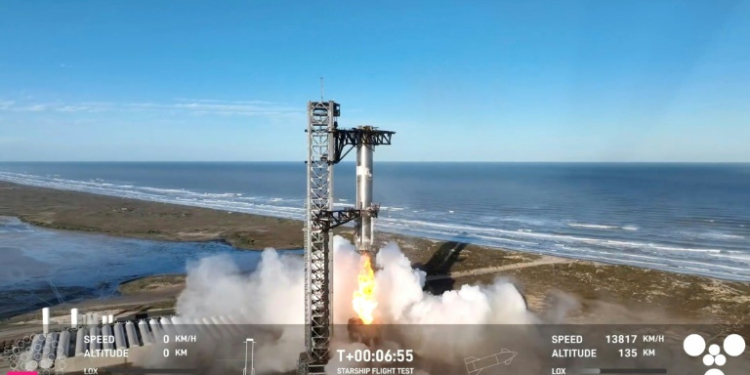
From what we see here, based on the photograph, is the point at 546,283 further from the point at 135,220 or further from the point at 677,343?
Result: the point at 135,220

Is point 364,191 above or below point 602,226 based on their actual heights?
above

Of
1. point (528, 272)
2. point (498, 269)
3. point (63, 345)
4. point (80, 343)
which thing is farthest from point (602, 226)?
point (63, 345)

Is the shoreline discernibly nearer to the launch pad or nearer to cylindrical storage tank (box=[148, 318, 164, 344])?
cylindrical storage tank (box=[148, 318, 164, 344])

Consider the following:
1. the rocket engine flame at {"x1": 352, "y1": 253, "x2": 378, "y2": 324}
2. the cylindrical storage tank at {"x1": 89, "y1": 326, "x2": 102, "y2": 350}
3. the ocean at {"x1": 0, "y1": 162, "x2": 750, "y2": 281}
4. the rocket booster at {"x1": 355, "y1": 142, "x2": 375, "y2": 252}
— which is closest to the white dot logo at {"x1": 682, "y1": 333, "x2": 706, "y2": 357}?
the rocket booster at {"x1": 355, "y1": 142, "x2": 375, "y2": 252}

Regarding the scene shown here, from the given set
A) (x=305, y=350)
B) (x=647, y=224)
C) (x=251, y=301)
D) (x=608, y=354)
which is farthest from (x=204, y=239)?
(x=647, y=224)
